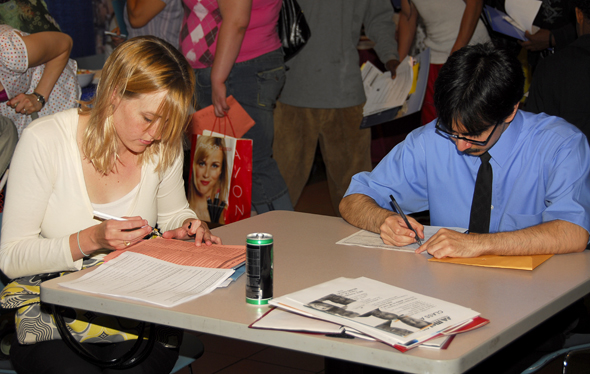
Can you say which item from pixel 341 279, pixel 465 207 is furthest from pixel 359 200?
pixel 341 279

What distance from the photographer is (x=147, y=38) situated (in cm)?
183

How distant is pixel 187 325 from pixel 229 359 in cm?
150

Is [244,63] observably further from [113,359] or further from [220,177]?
[113,359]

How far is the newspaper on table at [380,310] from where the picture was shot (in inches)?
44.5

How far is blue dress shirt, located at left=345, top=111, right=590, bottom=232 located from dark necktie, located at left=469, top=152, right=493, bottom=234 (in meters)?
0.02

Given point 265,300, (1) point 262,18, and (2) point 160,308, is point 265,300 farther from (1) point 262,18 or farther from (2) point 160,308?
(1) point 262,18

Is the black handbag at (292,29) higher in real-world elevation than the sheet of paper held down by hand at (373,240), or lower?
higher

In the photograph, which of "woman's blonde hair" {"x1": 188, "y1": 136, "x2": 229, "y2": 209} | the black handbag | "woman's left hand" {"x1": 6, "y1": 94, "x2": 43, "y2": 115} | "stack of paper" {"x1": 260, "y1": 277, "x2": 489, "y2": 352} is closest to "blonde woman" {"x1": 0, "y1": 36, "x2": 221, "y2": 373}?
"stack of paper" {"x1": 260, "y1": 277, "x2": 489, "y2": 352}

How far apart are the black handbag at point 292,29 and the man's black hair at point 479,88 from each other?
5.75 ft

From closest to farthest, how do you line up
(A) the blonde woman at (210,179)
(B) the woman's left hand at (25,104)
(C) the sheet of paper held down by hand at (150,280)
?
(C) the sheet of paper held down by hand at (150,280)
(B) the woman's left hand at (25,104)
(A) the blonde woman at (210,179)

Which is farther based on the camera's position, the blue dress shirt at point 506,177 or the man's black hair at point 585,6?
the man's black hair at point 585,6

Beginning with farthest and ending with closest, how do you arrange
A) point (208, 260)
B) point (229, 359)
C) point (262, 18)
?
point (262, 18) → point (229, 359) → point (208, 260)

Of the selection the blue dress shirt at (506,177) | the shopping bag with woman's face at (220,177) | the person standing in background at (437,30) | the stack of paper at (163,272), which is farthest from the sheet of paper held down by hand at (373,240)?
the person standing in background at (437,30)

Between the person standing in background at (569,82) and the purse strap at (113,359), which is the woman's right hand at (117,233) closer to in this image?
the purse strap at (113,359)
